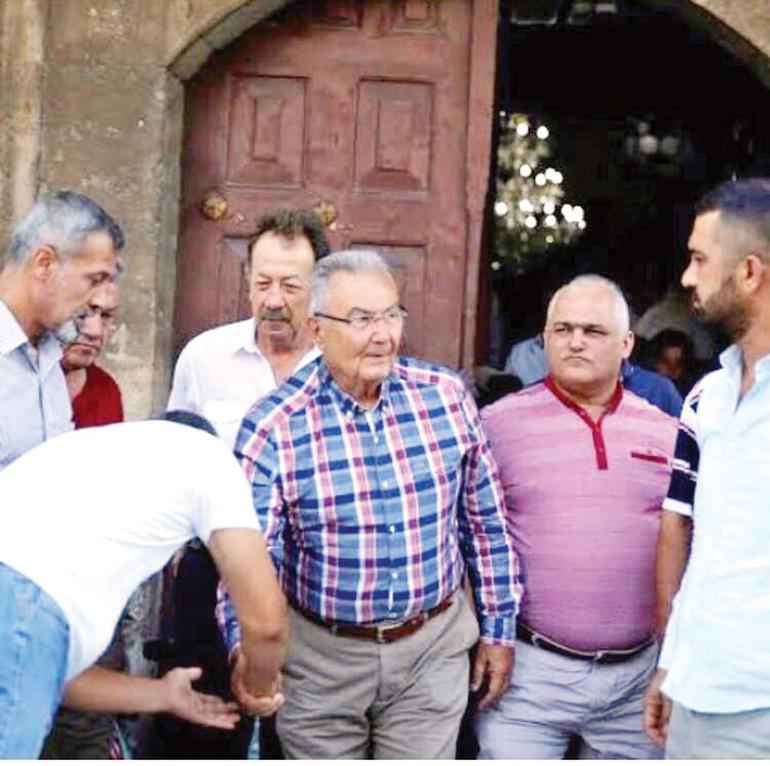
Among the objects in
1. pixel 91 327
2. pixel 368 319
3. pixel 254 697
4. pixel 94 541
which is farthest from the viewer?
pixel 91 327

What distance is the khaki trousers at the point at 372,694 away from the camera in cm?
420

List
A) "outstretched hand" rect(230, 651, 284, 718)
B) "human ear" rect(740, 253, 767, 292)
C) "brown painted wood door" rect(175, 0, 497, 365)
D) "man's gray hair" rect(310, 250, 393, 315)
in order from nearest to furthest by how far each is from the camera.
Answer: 1. "human ear" rect(740, 253, 767, 292)
2. "outstretched hand" rect(230, 651, 284, 718)
3. "man's gray hair" rect(310, 250, 393, 315)
4. "brown painted wood door" rect(175, 0, 497, 365)

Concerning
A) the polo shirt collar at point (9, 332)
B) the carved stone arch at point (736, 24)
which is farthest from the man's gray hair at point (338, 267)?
the carved stone arch at point (736, 24)

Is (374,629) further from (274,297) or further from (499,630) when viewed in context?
(274,297)

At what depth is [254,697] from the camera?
3799mm

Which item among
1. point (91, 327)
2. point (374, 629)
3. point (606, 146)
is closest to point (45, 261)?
point (91, 327)

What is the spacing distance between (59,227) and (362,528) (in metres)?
1.04

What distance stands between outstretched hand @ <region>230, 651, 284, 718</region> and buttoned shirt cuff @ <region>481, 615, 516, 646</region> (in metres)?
0.77

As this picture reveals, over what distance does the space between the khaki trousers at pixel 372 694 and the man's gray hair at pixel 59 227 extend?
1.10 meters

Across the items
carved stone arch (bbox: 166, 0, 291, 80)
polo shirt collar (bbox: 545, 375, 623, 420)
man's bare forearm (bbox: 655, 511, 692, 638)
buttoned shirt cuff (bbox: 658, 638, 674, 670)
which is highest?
carved stone arch (bbox: 166, 0, 291, 80)

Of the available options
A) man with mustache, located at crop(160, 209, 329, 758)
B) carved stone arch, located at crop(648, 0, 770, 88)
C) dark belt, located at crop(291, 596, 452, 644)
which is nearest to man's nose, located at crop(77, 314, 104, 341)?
man with mustache, located at crop(160, 209, 329, 758)

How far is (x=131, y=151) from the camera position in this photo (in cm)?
568

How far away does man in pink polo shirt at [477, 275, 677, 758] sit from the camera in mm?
4434

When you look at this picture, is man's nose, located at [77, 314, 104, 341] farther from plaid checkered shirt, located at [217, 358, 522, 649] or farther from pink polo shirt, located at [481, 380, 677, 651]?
pink polo shirt, located at [481, 380, 677, 651]
